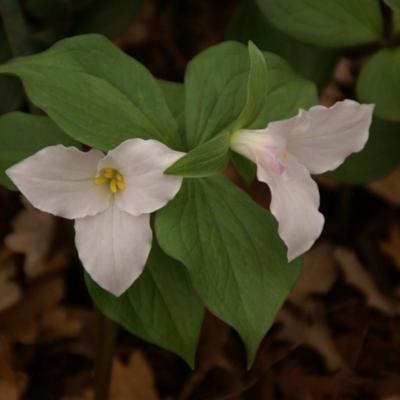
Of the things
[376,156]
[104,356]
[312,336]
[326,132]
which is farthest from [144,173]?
[312,336]

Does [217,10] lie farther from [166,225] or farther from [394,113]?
[166,225]

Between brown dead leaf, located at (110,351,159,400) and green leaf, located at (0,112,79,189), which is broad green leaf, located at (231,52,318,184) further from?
brown dead leaf, located at (110,351,159,400)

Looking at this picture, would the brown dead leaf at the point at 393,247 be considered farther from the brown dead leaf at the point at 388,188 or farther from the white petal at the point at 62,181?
the white petal at the point at 62,181

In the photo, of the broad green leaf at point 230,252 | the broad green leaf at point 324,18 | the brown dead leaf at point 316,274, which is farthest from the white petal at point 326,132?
the brown dead leaf at point 316,274

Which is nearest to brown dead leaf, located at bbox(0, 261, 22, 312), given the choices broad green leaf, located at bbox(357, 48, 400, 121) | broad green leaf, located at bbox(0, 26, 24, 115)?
broad green leaf, located at bbox(0, 26, 24, 115)

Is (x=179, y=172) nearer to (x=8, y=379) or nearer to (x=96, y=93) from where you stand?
(x=96, y=93)
